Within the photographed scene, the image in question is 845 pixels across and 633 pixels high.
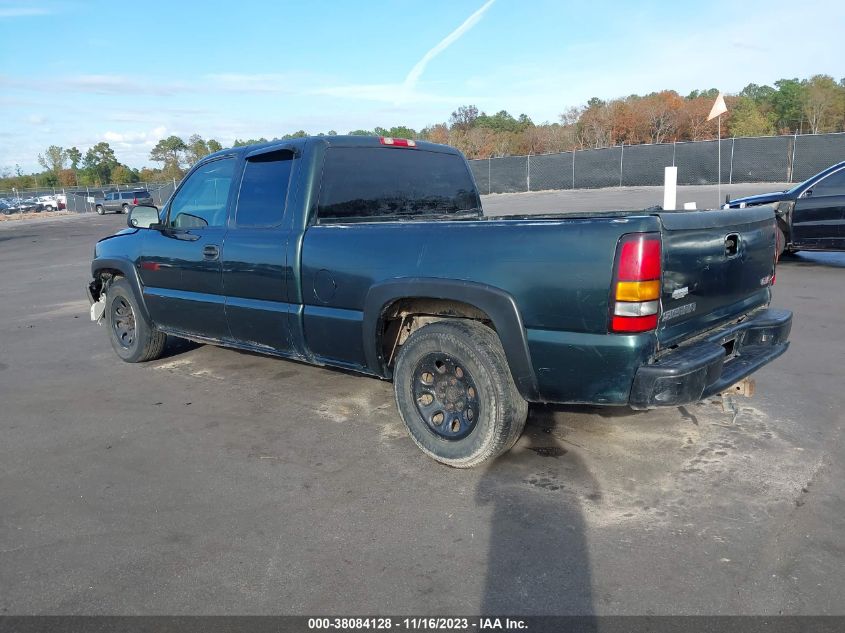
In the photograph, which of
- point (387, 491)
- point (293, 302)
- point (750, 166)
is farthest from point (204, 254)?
point (750, 166)

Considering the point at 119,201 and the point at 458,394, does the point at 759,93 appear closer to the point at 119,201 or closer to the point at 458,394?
the point at 119,201

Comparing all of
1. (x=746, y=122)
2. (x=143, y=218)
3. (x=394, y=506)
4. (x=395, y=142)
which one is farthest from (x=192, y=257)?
Answer: (x=746, y=122)

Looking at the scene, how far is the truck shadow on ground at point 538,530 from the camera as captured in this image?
2.65m

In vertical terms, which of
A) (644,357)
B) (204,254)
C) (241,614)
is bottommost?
(241,614)

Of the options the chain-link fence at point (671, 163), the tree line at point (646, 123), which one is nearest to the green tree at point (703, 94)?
the tree line at point (646, 123)

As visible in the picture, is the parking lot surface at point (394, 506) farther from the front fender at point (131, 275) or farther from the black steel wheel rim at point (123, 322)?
the black steel wheel rim at point (123, 322)

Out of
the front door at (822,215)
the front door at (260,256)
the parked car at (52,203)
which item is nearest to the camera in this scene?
the front door at (260,256)

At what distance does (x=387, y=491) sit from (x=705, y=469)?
1.76m

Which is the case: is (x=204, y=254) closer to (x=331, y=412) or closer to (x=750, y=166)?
(x=331, y=412)

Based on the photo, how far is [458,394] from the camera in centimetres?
386

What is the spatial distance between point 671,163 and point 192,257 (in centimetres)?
3076

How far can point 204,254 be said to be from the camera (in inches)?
201

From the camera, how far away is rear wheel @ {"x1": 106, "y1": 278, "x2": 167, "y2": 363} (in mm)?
6164

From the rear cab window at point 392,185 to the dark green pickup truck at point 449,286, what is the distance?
1cm
